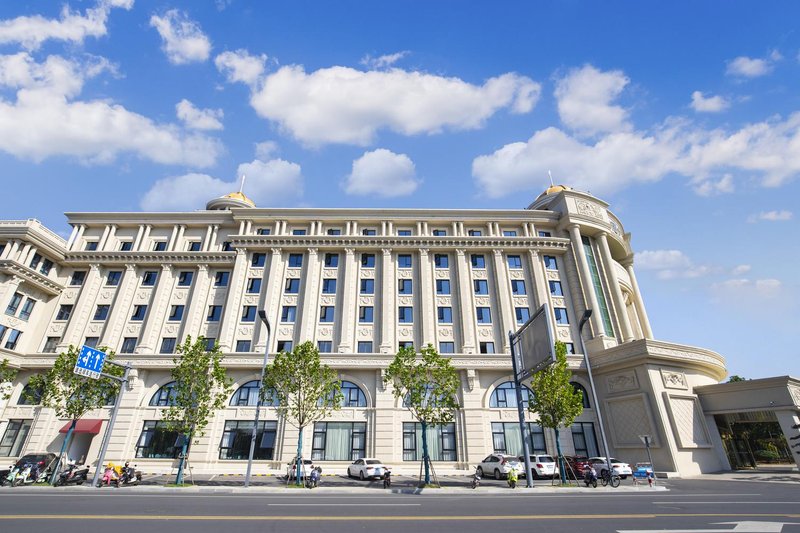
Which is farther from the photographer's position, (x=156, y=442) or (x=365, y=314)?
(x=365, y=314)

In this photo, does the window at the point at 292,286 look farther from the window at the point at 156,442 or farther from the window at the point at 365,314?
the window at the point at 156,442

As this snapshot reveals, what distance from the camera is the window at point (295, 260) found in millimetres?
38656

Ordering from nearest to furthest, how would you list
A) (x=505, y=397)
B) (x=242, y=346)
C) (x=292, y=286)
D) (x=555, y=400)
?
(x=555, y=400)
(x=505, y=397)
(x=242, y=346)
(x=292, y=286)

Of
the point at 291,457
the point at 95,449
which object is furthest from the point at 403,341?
the point at 95,449

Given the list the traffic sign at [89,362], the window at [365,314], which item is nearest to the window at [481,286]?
the window at [365,314]

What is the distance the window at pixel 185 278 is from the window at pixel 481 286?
88.3ft

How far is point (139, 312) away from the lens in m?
36.8

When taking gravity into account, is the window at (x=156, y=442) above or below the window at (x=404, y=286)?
below

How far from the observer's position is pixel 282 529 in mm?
9773

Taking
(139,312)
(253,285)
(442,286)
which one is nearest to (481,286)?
(442,286)

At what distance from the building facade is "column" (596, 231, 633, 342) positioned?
13cm

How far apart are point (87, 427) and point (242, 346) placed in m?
12.0

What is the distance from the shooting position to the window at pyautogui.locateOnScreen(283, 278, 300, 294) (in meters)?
37.2

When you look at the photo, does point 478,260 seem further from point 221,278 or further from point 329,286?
point 221,278
